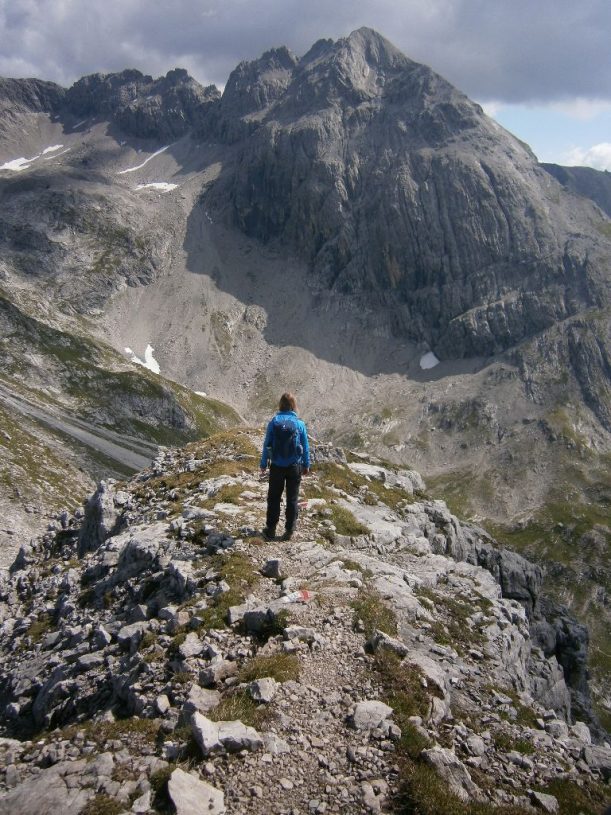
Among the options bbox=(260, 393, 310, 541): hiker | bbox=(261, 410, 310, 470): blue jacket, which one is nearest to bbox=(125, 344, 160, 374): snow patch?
bbox=(260, 393, 310, 541): hiker

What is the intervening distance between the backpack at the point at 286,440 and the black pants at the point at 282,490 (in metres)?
0.32

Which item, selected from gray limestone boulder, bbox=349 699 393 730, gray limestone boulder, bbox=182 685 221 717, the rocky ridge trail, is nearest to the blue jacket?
the rocky ridge trail

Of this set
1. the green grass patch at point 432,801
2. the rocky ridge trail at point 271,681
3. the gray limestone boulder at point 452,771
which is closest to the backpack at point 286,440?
the rocky ridge trail at point 271,681

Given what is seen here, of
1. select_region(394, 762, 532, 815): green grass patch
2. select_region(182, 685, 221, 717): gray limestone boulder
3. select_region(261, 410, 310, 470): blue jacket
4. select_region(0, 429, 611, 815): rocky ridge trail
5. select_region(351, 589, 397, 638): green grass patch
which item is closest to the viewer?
select_region(394, 762, 532, 815): green grass patch

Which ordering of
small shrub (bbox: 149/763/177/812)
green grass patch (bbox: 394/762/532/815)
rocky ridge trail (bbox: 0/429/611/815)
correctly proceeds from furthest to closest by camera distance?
rocky ridge trail (bbox: 0/429/611/815), green grass patch (bbox: 394/762/532/815), small shrub (bbox: 149/763/177/812)

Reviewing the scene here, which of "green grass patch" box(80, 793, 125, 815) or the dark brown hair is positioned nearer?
"green grass patch" box(80, 793, 125, 815)

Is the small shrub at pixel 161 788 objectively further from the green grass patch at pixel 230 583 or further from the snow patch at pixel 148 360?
the snow patch at pixel 148 360

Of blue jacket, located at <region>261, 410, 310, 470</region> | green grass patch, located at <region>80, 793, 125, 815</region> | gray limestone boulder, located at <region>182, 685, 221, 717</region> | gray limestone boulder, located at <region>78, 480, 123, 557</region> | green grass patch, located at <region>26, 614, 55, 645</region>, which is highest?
blue jacket, located at <region>261, 410, 310, 470</region>

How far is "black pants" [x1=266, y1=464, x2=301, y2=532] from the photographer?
17672mm

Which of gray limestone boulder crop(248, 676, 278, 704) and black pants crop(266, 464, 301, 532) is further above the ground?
black pants crop(266, 464, 301, 532)

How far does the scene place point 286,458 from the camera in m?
17.5

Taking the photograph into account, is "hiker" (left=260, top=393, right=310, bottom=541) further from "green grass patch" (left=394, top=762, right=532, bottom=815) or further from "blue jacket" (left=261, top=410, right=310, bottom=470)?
"green grass patch" (left=394, top=762, right=532, bottom=815)

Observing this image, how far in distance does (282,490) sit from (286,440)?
166 cm

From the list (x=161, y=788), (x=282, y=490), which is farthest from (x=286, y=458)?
(x=161, y=788)
